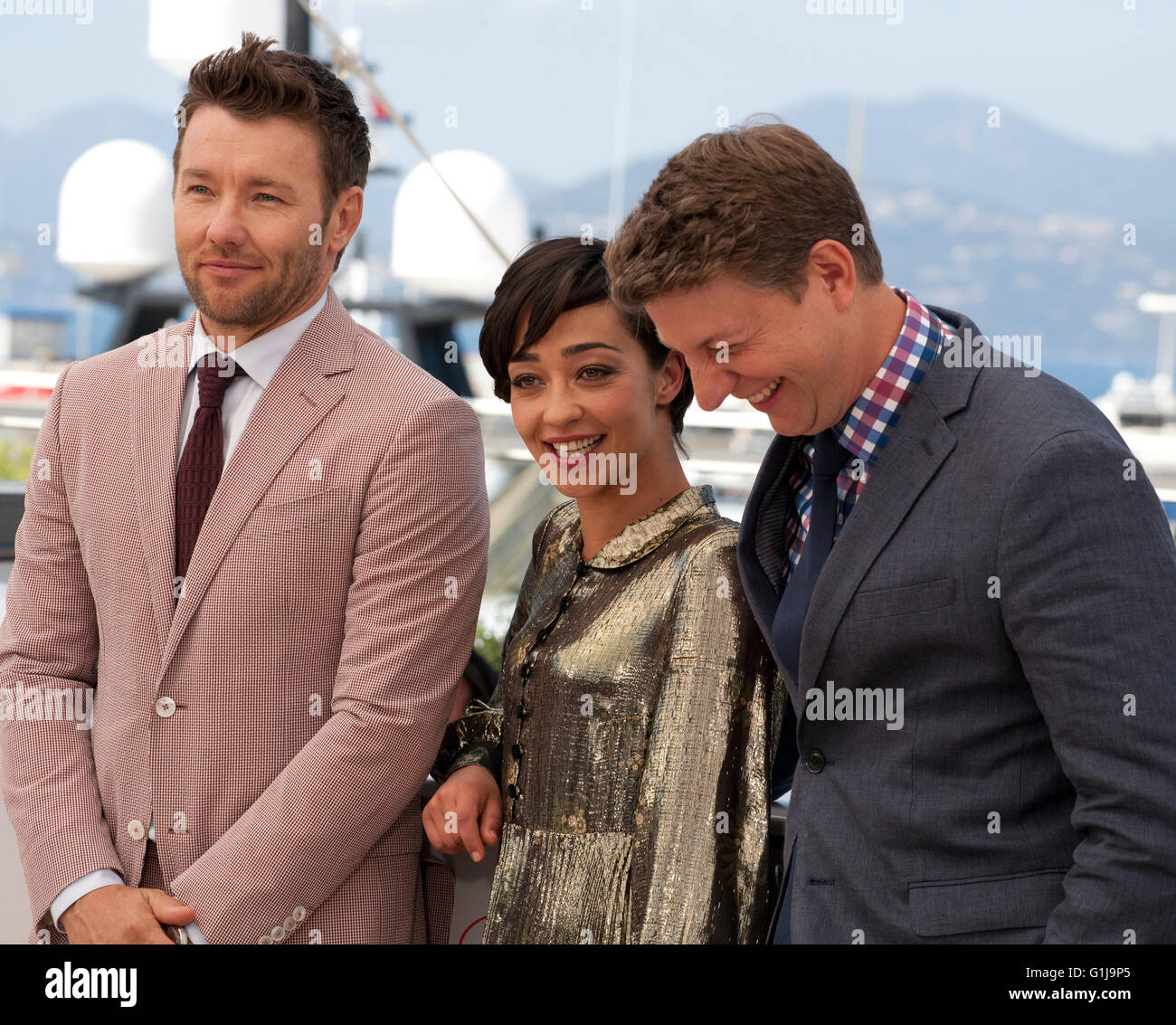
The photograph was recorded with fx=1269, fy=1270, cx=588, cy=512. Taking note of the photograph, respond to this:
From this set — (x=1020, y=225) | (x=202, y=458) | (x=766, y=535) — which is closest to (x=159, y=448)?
(x=202, y=458)

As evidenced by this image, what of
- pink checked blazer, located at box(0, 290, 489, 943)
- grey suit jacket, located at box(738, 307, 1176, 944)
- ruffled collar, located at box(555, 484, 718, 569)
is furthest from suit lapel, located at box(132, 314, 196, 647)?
grey suit jacket, located at box(738, 307, 1176, 944)

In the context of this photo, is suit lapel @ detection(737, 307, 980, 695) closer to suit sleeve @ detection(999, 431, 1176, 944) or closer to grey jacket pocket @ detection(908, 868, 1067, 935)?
suit sleeve @ detection(999, 431, 1176, 944)

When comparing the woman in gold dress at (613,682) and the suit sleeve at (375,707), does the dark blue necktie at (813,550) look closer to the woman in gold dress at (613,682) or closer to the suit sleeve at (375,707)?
the woman in gold dress at (613,682)

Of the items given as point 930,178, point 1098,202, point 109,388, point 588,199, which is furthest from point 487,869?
Answer: point 1098,202

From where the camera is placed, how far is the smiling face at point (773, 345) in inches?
52.8

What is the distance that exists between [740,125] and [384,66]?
2.66m

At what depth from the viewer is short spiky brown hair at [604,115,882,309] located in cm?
132

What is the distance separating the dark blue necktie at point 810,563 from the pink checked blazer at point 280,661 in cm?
43

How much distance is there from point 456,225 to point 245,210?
2209 millimetres

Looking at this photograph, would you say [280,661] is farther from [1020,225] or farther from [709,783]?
[1020,225]

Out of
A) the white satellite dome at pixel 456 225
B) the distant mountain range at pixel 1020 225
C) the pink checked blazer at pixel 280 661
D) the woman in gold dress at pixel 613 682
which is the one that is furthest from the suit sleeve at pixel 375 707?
the distant mountain range at pixel 1020 225

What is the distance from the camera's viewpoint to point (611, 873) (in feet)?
5.11

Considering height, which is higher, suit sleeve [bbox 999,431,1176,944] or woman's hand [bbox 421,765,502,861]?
suit sleeve [bbox 999,431,1176,944]

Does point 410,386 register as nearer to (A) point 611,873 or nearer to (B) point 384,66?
(A) point 611,873
